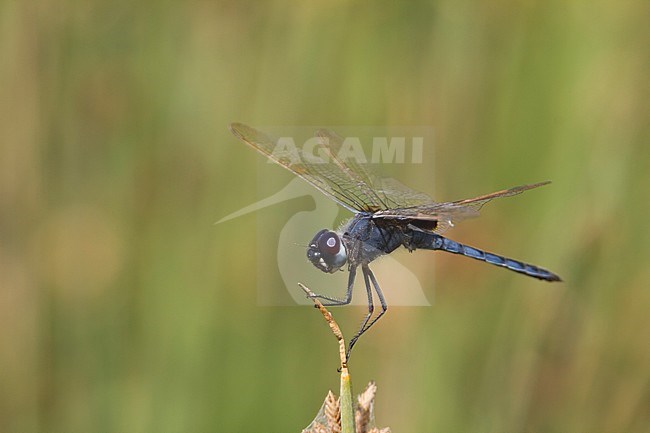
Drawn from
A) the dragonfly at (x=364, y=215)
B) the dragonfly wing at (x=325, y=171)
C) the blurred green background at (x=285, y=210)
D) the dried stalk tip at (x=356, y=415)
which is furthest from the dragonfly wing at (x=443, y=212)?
the blurred green background at (x=285, y=210)

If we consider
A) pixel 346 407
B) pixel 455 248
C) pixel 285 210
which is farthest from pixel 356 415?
pixel 285 210

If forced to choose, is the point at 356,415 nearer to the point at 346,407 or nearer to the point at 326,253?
the point at 346,407

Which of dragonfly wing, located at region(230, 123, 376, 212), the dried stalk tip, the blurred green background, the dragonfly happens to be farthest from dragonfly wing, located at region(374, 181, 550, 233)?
the blurred green background

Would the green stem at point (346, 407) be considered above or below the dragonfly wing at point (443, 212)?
below

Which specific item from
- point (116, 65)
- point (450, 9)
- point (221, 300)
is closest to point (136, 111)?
point (116, 65)

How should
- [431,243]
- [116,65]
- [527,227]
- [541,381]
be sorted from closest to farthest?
[431,243] → [541,381] → [527,227] → [116,65]

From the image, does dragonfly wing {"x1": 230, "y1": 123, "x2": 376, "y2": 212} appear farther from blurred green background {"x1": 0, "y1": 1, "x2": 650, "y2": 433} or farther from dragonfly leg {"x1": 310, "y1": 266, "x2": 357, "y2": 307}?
blurred green background {"x1": 0, "y1": 1, "x2": 650, "y2": 433}

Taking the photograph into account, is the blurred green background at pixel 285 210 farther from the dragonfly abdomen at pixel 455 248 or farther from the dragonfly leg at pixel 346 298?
the dragonfly leg at pixel 346 298

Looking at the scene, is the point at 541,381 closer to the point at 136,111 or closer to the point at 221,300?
the point at 221,300
